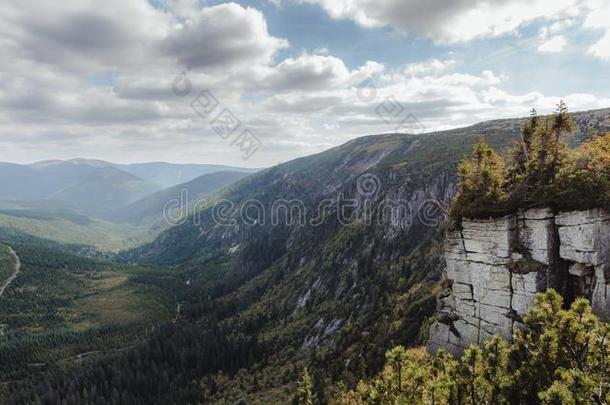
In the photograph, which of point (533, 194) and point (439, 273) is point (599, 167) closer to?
point (533, 194)

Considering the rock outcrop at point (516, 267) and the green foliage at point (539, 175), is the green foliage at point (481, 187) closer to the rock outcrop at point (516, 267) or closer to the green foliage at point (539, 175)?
the green foliage at point (539, 175)

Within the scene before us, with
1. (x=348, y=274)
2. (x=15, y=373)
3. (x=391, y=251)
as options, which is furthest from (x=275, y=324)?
(x=15, y=373)

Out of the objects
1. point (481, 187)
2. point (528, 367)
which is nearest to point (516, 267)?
point (481, 187)

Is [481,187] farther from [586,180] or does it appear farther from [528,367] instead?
[528,367]

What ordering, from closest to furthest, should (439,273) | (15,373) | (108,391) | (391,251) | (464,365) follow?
(464,365), (439,273), (108,391), (391,251), (15,373)

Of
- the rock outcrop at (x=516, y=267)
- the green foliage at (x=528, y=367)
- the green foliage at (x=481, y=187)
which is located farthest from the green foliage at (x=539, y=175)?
the green foliage at (x=528, y=367)
